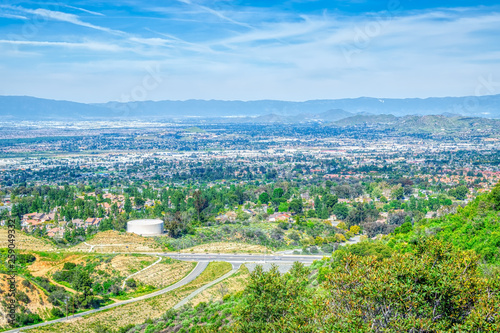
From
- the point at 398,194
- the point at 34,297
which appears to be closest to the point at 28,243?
the point at 34,297

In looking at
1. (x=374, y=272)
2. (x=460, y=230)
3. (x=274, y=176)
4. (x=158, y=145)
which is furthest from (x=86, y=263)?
(x=158, y=145)

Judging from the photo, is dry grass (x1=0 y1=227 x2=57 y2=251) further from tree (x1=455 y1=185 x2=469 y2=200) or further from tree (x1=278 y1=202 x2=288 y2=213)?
tree (x1=455 y1=185 x2=469 y2=200)

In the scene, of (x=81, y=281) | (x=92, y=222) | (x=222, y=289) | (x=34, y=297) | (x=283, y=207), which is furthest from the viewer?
(x=283, y=207)

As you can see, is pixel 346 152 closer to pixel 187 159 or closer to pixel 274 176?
pixel 187 159

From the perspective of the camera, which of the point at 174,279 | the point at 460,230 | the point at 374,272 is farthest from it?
the point at 174,279

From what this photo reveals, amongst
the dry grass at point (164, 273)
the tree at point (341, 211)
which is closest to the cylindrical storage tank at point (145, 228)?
the dry grass at point (164, 273)

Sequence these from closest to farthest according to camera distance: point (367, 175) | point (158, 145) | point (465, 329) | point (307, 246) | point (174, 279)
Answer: point (465, 329)
point (174, 279)
point (307, 246)
point (367, 175)
point (158, 145)

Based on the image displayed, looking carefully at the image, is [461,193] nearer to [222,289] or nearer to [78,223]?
[78,223]
